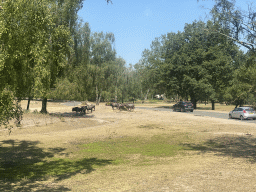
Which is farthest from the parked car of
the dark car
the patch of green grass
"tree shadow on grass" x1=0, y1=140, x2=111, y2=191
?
"tree shadow on grass" x1=0, y1=140, x2=111, y2=191

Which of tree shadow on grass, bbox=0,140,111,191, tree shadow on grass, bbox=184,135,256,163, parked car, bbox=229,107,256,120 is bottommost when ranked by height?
tree shadow on grass, bbox=0,140,111,191

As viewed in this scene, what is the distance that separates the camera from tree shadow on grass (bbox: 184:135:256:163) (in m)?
10.2

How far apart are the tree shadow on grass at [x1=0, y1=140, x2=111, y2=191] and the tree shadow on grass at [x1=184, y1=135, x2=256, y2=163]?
15.7 ft

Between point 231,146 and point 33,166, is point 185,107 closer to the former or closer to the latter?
point 231,146

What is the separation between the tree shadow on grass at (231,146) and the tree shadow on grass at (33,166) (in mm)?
4789

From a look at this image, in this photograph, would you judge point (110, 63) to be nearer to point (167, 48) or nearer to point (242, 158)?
point (167, 48)

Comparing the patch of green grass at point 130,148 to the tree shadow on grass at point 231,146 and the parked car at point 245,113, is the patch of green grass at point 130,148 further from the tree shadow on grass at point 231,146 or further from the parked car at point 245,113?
the parked car at point 245,113

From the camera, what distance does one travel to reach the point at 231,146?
39.5 feet

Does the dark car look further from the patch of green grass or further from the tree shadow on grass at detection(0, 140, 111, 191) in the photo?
the tree shadow on grass at detection(0, 140, 111, 191)

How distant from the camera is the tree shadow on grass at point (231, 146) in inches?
403

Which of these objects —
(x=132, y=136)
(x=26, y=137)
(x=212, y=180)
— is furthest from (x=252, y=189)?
(x=26, y=137)

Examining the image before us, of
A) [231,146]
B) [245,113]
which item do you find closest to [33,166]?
[231,146]

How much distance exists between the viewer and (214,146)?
40.4 feet

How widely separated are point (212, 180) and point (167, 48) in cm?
5085
